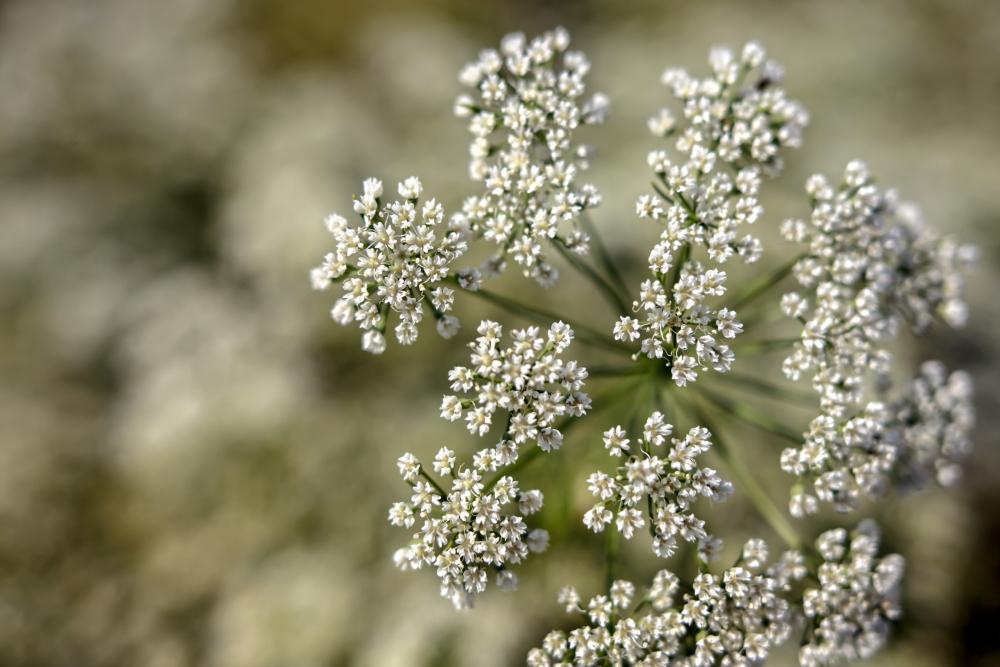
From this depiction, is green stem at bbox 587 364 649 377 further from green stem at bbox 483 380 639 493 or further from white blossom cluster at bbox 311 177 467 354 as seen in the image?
white blossom cluster at bbox 311 177 467 354

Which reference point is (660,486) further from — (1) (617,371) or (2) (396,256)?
(2) (396,256)

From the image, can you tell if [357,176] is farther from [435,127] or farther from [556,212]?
[556,212]

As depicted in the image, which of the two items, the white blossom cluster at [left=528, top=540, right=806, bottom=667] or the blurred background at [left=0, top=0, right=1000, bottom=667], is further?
the blurred background at [left=0, top=0, right=1000, bottom=667]

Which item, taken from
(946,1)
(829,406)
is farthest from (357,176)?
(946,1)

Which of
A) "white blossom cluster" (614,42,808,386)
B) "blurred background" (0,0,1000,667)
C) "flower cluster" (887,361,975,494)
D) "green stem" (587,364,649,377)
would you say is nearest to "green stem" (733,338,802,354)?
"white blossom cluster" (614,42,808,386)

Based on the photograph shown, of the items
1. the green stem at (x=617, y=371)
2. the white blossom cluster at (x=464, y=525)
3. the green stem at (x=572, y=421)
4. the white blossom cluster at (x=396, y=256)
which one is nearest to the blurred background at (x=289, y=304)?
the green stem at (x=572, y=421)

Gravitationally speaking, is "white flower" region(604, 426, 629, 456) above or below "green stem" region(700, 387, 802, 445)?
below
